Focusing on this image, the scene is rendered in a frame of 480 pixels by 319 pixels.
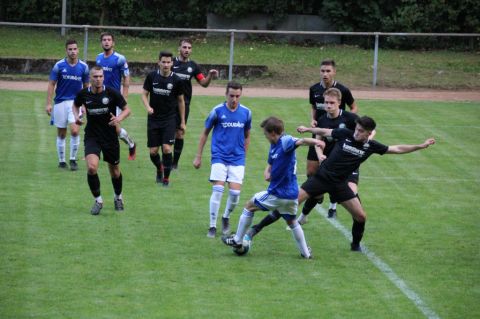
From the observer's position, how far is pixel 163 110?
15742 mm

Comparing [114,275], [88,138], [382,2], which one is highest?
[382,2]

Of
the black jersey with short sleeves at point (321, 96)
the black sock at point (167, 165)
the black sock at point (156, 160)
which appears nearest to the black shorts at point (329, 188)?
the black jersey with short sleeves at point (321, 96)

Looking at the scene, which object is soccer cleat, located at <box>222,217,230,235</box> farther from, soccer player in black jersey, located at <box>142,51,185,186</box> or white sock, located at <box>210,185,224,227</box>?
soccer player in black jersey, located at <box>142,51,185,186</box>

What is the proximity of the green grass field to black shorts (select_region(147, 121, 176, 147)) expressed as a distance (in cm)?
75

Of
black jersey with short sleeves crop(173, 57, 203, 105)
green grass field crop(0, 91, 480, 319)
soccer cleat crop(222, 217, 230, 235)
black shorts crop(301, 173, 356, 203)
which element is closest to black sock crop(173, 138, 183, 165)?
green grass field crop(0, 91, 480, 319)

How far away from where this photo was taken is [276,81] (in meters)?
29.4

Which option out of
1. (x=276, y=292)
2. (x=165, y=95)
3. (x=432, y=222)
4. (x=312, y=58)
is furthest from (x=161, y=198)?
(x=312, y=58)

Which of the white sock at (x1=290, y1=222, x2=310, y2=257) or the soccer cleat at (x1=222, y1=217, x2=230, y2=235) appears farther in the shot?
the soccer cleat at (x1=222, y1=217, x2=230, y2=235)

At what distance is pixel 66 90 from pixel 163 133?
2518 millimetres

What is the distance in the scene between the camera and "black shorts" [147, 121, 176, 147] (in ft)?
51.5

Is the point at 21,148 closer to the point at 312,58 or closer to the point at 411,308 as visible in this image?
the point at 411,308

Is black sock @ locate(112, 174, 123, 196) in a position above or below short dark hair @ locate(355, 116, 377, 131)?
below

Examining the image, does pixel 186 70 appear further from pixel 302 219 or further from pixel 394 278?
pixel 394 278

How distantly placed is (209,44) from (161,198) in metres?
20.2
